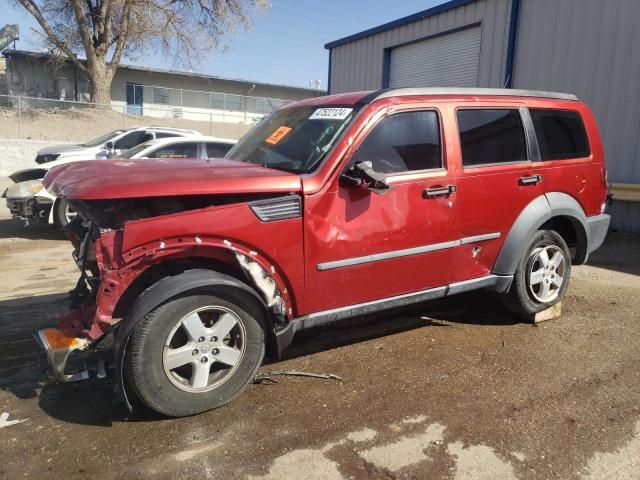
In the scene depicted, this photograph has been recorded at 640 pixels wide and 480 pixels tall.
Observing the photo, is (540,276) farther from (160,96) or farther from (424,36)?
(160,96)

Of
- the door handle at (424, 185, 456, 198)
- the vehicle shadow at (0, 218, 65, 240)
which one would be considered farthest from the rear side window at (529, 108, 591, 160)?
the vehicle shadow at (0, 218, 65, 240)

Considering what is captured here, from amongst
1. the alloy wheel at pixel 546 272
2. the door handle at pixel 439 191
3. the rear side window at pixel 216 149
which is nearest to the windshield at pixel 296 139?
the door handle at pixel 439 191

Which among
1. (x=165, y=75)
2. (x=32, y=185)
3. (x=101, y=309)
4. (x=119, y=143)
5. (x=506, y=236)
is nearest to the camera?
(x=101, y=309)

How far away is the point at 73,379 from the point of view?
2.96 meters

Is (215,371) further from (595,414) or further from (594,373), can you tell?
(594,373)

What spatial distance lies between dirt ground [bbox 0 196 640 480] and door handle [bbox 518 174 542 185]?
1303 millimetres

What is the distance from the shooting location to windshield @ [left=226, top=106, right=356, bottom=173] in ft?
11.4

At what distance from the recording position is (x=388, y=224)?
11.6 feet

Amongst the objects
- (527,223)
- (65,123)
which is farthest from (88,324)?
(65,123)

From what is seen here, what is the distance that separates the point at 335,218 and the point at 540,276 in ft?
7.46

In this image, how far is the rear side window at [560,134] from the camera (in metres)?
4.43

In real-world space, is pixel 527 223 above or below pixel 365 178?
below

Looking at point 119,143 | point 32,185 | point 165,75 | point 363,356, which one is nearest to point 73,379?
point 363,356

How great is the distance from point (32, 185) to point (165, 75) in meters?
31.1
